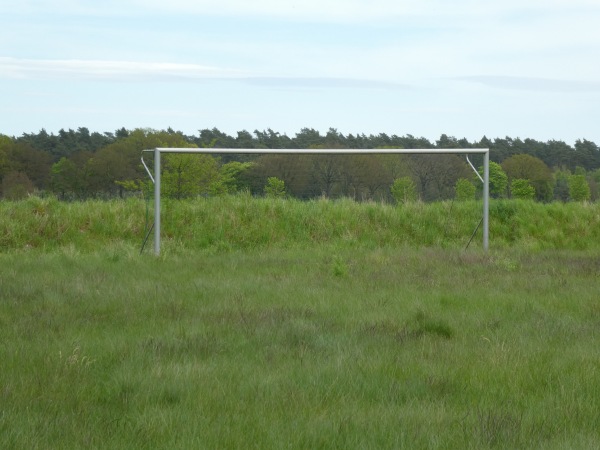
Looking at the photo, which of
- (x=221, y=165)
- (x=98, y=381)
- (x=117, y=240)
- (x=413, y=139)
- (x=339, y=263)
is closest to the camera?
(x=98, y=381)

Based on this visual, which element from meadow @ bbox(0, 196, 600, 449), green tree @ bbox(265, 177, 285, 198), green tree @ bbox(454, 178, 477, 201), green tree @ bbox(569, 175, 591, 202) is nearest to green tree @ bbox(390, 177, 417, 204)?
green tree @ bbox(454, 178, 477, 201)

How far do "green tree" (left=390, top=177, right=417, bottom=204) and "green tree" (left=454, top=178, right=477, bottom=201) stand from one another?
96cm

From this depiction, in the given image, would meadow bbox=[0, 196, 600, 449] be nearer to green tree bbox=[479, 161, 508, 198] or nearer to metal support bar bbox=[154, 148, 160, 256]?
metal support bar bbox=[154, 148, 160, 256]

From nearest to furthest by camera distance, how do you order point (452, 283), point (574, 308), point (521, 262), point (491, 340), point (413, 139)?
point (491, 340), point (574, 308), point (452, 283), point (521, 262), point (413, 139)

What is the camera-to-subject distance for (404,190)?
63.3 ft

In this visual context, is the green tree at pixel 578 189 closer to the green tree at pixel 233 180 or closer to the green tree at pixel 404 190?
the green tree at pixel 404 190

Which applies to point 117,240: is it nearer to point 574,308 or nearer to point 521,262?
point 521,262

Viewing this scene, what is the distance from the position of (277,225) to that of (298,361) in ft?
39.4

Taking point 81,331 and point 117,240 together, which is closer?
point 81,331

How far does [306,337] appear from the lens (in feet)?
25.0

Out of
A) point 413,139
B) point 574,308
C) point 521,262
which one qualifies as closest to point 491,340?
point 574,308

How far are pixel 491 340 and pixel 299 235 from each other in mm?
11032

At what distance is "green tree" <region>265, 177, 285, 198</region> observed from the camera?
1906 centimetres

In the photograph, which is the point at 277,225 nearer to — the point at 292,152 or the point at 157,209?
the point at 292,152
